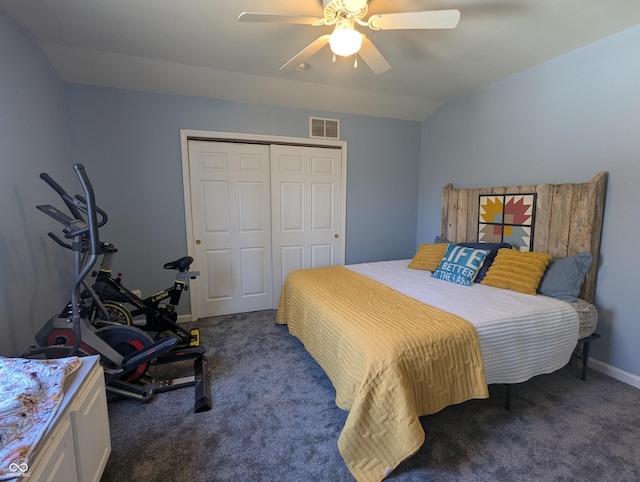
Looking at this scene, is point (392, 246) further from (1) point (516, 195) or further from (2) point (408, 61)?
(2) point (408, 61)

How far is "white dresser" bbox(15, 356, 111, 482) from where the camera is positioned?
3.04ft

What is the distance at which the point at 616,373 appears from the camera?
227 cm

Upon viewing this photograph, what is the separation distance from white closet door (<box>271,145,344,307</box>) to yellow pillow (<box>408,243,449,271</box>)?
1070 mm

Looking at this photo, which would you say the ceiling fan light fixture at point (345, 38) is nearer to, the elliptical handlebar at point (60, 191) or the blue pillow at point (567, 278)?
the elliptical handlebar at point (60, 191)

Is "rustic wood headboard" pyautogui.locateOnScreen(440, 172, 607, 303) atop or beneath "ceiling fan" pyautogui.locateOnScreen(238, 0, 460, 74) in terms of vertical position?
beneath

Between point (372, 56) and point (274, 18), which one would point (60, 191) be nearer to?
point (274, 18)

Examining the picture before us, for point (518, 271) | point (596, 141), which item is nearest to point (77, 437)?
point (518, 271)

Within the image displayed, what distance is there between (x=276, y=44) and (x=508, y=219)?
8.55ft

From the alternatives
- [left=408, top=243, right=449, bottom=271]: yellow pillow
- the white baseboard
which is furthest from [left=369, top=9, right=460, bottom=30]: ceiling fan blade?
the white baseboard

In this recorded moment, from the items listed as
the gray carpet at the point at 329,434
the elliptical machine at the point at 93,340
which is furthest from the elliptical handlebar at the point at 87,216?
the gray carpet at the point at 329,434

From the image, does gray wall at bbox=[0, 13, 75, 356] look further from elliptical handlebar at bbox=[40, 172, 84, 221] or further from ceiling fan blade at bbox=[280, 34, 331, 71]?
ceiling fan blade at bbox=[280, 34, 331, 71]

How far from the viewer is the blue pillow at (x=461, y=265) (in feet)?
8.50

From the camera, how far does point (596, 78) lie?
228 centimetres

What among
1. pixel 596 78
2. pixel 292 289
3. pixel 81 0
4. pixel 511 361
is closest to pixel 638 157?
pixel 596 78
